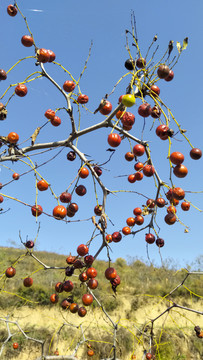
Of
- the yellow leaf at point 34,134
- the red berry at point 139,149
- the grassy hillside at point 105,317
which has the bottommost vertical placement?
the grassy hillside at point 105,317

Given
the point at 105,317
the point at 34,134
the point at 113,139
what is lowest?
the point at 105,317

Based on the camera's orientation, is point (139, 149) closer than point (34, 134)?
Yes

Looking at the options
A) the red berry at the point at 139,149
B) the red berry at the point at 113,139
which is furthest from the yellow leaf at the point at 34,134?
the red berry at the point at 139,149

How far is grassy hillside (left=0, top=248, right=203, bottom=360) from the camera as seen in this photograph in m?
11.6

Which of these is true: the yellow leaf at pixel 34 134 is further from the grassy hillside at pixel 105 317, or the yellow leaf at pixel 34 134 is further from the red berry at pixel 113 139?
the grassy hillside at pixel 105 317

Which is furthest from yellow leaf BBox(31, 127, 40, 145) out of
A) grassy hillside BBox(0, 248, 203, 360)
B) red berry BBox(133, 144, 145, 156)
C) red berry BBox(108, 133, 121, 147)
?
grassy hillside BBox(0, 248, 203, 360)

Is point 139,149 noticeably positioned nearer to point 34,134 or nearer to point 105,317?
point 34,134

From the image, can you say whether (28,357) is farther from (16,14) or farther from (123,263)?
(123,263)

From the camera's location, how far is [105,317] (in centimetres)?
1527

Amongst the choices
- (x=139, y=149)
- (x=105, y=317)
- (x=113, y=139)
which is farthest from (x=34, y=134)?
(x=105, y=317)

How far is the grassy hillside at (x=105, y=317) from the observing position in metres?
11.6

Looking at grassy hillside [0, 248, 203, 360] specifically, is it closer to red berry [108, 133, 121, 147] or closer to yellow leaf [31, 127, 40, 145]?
yellow leaf [31, 127, 40, 145]

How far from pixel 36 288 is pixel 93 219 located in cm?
1611

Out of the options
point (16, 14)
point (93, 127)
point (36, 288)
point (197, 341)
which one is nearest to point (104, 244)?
point (93, 127)
